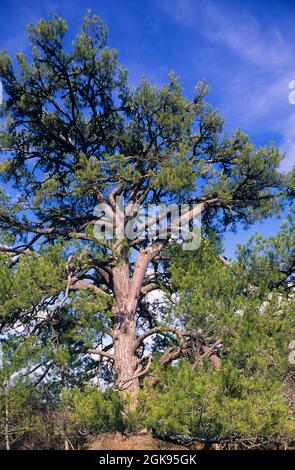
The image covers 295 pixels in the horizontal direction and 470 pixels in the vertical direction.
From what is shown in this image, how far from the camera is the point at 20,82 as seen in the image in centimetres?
877

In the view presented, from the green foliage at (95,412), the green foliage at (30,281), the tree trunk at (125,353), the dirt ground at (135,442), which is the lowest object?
the dirt ground at (135,442)

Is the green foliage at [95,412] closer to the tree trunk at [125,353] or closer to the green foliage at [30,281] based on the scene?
the tree trunk at [125,353]

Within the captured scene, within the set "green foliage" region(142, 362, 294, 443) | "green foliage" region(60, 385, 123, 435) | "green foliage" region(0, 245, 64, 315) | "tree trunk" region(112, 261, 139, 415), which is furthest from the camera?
"tree trunk" region(112, 261, 139, 415)

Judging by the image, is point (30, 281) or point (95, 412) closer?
point (95, 412)

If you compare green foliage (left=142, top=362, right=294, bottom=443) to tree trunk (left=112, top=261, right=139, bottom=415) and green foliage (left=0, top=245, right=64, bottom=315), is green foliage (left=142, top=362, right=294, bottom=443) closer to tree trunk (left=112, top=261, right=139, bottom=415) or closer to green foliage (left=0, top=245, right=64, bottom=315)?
tree trunk (left=112, top=261, right=139, bottom=415)

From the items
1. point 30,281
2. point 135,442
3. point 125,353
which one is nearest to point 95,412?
point 135,442

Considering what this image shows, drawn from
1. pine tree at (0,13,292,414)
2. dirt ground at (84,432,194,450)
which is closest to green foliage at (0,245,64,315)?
pine tree at (0,13,292,414)

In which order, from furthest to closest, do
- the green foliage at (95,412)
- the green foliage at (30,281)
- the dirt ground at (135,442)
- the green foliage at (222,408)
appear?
1. the dirt ground at (135,442)
2. the green foliage at (30,281)
3. the green foliage at (95,412)
4. the green foliage at (222,408)

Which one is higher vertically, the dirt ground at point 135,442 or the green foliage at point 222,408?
the green foliage at point 222,408

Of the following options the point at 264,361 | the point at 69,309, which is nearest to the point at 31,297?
the point at 69,309

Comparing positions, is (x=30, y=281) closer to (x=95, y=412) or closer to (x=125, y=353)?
(x=95, y=412)

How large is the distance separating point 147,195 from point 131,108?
204cm

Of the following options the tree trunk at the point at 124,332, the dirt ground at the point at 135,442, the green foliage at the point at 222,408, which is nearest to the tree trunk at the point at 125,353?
the tree trunk at the point at 124,332

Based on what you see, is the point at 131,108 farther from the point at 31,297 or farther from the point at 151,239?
the point at 31,297
